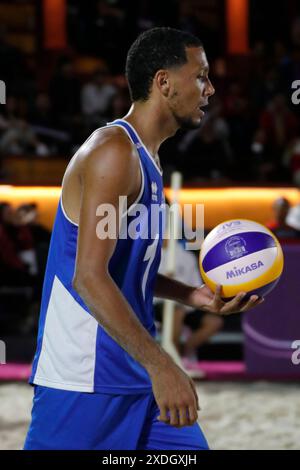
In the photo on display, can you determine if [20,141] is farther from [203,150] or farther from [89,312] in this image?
[89,312]

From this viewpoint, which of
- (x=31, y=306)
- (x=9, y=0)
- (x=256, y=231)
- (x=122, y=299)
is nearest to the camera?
(x=122, y=299)

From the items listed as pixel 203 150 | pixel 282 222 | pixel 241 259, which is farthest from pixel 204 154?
pixel 241 259

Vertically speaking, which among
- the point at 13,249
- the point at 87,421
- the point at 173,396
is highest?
the point at 173,396

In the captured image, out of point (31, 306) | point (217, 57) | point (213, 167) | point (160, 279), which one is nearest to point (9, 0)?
point (217, 57)

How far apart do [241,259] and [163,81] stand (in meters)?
0.58

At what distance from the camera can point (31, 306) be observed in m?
8.91

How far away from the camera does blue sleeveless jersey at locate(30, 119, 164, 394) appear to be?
2.70 meters

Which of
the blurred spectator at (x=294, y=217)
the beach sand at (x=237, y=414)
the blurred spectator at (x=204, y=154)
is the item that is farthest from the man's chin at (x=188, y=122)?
the blurred spectator at (x=204, y=154)

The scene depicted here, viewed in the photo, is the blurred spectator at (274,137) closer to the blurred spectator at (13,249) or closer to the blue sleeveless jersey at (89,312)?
the blurred spectator at (13,249)

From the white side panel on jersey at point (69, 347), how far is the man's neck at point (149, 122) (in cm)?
47

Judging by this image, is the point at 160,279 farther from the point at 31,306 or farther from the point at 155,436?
the point at 31,306

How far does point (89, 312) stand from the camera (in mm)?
2713

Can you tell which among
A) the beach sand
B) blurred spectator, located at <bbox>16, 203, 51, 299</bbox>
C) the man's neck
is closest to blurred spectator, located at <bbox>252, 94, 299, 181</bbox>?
blurred spectator, located at <bbox>16, 203, 51, 299</bbox>
